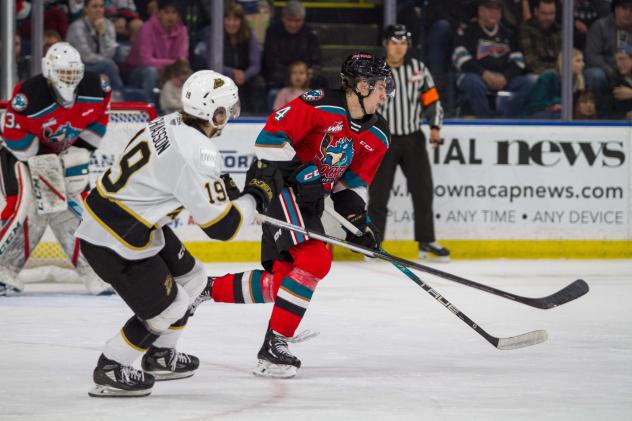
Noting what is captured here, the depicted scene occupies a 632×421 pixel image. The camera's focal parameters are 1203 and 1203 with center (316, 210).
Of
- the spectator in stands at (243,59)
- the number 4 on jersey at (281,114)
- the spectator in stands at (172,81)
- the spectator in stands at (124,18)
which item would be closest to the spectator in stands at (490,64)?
the spectator in stands at (243,59)

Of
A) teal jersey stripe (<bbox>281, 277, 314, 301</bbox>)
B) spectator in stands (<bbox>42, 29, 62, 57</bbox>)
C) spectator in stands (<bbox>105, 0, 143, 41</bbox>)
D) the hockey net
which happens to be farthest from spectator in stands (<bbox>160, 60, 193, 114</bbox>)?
teal jersey stripe (<bbox>281, 277, 314, 301</bbox>)

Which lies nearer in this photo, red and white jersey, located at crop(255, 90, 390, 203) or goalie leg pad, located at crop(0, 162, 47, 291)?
red and white jersey, located at crop(255, 90, 390, 203)

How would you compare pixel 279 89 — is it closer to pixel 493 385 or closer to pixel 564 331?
pixel 564 331

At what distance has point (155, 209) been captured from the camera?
10.8 feet

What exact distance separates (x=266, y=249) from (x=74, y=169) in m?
1.85

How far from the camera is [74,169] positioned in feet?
18.2

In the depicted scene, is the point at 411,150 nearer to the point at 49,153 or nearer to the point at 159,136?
the point at 49,153

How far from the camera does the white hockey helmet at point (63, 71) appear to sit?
535 cm

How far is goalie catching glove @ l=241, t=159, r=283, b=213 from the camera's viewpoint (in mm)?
3402

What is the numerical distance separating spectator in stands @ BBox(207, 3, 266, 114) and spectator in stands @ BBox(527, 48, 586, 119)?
5.55 feet

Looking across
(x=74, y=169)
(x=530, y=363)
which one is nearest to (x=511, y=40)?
(x=74, y=169)

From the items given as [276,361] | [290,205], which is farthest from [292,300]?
[290,205]

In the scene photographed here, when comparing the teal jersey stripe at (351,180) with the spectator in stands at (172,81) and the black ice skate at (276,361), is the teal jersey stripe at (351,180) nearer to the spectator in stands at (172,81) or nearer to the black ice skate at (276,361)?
the black ice skate at (276,361)

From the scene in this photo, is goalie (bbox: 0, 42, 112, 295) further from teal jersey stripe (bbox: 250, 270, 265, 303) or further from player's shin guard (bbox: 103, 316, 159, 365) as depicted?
player's shin guard (bbox: 103, 316, 159, 365)
